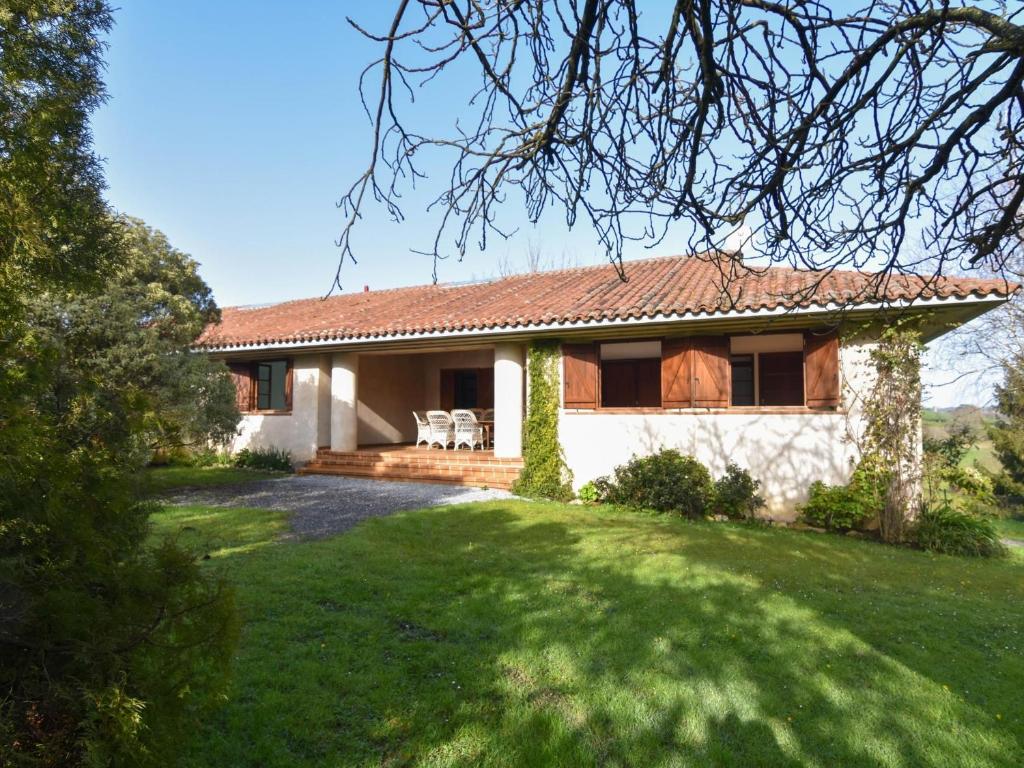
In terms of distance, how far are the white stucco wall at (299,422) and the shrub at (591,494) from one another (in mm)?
7007

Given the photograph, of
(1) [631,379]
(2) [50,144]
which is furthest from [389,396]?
(2) [50,144]

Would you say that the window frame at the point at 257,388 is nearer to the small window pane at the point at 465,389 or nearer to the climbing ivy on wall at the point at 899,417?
the small window pane at the point at 465,389

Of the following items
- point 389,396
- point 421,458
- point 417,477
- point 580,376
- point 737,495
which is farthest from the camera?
point 389,396

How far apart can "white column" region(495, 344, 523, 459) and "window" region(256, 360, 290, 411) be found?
6.54 metres

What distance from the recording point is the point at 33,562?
1.84 meters

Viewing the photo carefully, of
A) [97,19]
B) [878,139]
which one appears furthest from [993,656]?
[97,19]

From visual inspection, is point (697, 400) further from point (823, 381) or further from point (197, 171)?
point (197, 171)

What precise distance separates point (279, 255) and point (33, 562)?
4.26 metres

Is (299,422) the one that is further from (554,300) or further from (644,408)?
(644,408)

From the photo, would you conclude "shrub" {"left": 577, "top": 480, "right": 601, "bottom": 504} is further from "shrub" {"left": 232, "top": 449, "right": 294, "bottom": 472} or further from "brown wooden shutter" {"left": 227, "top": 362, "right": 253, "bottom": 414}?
"brown wooden shutter" {"left": 227, "top": 362, "right": 253, "bottom": 414}

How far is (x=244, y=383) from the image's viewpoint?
14617 mm

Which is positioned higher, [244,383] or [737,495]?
[244,383]

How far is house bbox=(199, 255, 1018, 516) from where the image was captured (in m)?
8.81

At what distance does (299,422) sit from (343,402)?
1382 mm
